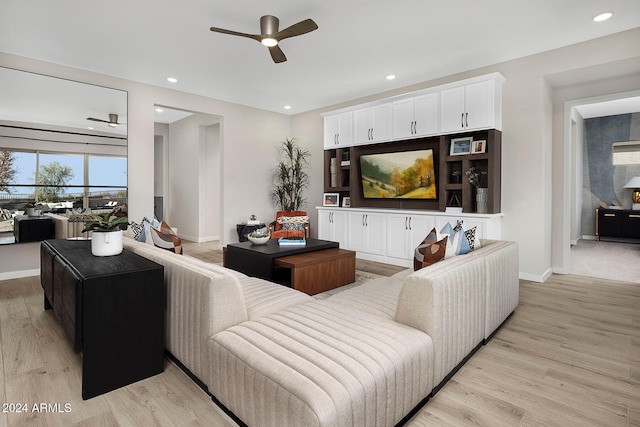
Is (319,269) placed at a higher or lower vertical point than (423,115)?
lower

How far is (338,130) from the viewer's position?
5.98 m

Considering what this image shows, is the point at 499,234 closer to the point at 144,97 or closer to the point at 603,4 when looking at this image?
the point at 603,4

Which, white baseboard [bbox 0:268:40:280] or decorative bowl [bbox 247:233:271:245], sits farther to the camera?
white baseboard [bbox 0:268:40:280]

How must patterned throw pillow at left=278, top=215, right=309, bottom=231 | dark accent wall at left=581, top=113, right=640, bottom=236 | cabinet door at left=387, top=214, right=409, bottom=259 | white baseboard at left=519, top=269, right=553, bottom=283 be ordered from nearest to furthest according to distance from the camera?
white baseboard at left=519, top=269, right=553, bottom=283, cabinet door at left=387, top=214, right=409, bottom=259, patterned throw pillow at left=278, top=215, right=309, bottom=231, dark accent wall at left=581, top=113, right=640, bottom=236

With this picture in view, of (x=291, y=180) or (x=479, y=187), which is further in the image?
(x=291, y=180)

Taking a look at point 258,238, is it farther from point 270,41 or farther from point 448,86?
point 448,86

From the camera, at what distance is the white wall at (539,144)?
157 inches

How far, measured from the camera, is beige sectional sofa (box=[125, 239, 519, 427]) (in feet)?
4.10

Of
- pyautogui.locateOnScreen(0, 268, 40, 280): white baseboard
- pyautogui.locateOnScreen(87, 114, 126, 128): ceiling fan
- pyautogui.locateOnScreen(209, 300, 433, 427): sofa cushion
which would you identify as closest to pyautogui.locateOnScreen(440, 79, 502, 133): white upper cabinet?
pyautogui.locateOnScreen(209, 300, 433, 427): sofa cushion

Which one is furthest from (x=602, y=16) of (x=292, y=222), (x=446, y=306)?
(x=292, y=222)

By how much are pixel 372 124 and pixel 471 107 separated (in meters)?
1.56

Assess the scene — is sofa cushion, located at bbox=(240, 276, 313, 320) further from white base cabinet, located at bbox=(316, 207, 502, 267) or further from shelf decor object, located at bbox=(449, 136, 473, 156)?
shelf decor object, located at bbox=(449, 136, 473, 156)

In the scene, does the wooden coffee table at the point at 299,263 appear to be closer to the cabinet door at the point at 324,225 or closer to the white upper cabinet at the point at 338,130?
the cabinet door at the point at 324,225

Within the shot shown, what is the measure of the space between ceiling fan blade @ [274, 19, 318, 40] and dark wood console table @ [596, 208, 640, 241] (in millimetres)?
8009
